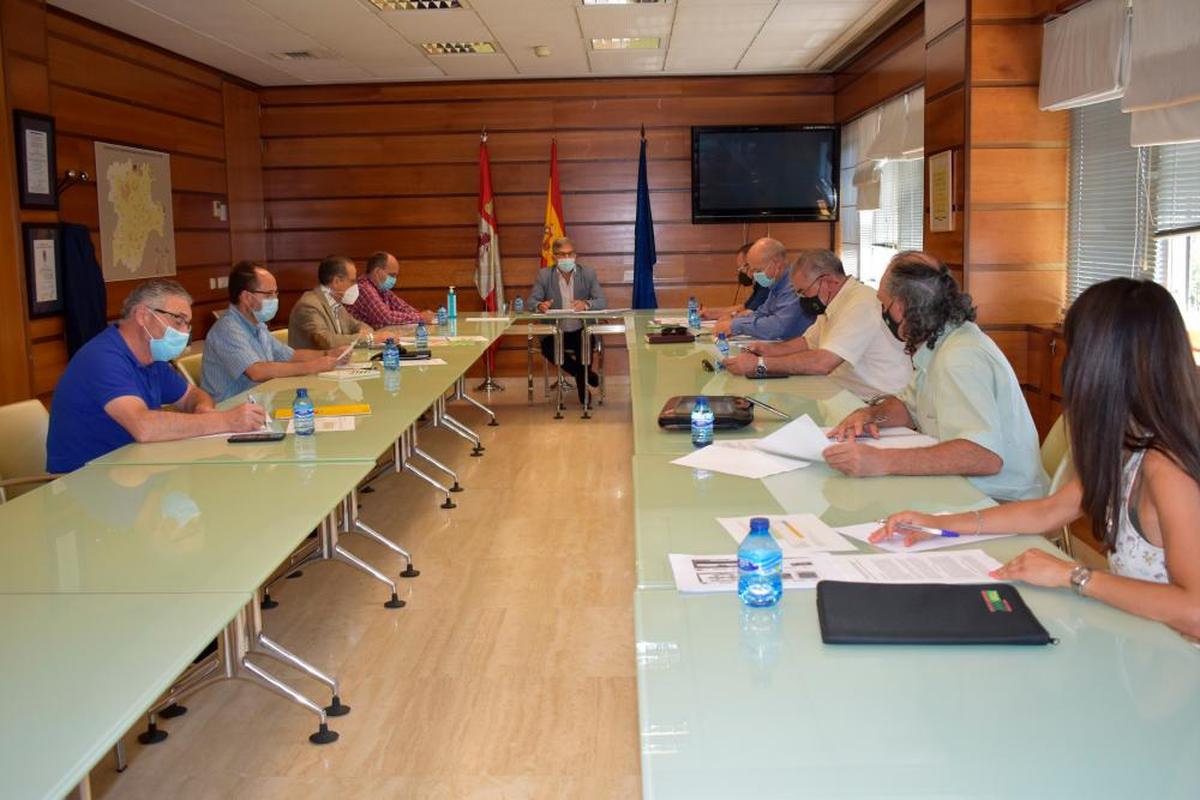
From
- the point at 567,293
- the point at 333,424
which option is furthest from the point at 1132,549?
the point at 567,293

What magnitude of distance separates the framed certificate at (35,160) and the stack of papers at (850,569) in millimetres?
5097

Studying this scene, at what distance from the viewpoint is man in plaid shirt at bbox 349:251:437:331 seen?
7793 mm

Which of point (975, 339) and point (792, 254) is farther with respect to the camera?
point (792, 254)

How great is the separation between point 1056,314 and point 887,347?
52.1 inches

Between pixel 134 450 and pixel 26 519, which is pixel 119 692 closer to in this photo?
pixel 26 519

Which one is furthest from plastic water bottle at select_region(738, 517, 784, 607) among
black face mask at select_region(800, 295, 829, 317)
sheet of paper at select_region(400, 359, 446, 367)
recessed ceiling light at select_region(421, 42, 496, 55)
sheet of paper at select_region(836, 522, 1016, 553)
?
recessed ceiling light at select_region(421, 42, 496, 55)

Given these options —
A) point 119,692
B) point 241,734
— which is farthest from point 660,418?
point 119,692

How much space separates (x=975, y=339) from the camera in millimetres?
3068

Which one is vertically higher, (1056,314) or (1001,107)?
(1001,107)

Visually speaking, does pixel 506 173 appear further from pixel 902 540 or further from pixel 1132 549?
pixel 1132 549

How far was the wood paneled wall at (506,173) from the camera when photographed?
31.3ft

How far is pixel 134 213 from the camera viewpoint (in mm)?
7199

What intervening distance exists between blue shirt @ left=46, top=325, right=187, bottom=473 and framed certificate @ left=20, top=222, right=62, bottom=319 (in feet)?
8.50

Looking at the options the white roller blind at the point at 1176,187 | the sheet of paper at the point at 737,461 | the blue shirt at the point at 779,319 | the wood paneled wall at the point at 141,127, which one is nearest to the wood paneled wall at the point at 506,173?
the wood paneled wall at the point at 141,127
